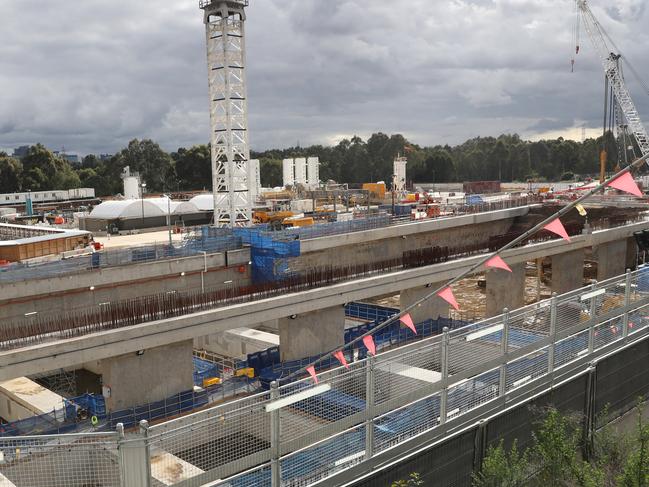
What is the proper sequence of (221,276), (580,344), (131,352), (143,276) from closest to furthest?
(580,344), (131,352), (143,276), (221,276)

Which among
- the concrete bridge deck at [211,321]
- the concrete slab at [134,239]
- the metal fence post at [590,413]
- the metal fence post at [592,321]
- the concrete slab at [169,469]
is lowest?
the concrete bridge deck at [211,321]

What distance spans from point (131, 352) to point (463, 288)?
1386 inches

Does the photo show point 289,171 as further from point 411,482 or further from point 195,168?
point 411,482

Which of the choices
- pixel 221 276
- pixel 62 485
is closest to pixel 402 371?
pixel 62 485

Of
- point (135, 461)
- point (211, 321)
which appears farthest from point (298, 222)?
point (135, 461)

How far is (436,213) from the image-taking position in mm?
45125

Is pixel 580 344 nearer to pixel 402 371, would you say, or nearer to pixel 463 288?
pixel 402 371

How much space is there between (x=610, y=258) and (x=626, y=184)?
142 ft

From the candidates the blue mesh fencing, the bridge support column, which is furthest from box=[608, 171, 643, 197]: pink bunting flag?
the bridge support column

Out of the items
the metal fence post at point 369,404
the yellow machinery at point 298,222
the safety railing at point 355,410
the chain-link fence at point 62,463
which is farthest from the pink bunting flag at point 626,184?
the yellow machinery at point 298,222

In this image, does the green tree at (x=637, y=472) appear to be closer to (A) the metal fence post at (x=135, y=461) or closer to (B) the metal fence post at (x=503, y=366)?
(B) the metal fence post at (x=503, y=366)

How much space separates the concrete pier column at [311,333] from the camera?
30.0 metres

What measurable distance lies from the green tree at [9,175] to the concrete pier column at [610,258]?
257ft

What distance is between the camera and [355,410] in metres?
9.72
